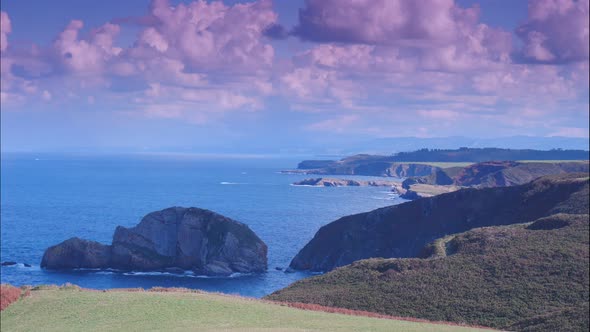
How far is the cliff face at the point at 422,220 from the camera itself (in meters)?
101

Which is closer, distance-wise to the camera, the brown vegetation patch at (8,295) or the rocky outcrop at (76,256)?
the brown vegetation patch at (8,295)

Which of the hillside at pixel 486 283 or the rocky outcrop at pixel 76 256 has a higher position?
the hillside at pixel 486 283

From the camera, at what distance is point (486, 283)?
59.2 m

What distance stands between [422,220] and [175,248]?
37.1 metres

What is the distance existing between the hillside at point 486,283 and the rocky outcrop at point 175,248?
32.1 m

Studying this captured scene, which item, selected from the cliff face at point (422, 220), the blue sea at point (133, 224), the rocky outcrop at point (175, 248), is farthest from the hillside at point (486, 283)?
the rocky outcrop at point (175, 248)

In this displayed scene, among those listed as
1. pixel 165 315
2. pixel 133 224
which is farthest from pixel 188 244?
pixel 165 315

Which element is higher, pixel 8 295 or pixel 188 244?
pixel 8 295

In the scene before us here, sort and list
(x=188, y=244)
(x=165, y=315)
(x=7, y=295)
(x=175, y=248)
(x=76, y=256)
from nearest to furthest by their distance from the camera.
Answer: (x=165, y=315)
(x=7, y=295)
(x=76, y=256)
(x=188, y=244)
(x=175, y=248)

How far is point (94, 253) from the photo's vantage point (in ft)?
322

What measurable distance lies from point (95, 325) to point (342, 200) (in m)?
167

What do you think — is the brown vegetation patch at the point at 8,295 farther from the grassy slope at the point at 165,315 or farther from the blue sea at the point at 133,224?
the blue sea at the point at 133,224

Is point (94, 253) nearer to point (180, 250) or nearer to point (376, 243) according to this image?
point (180, 250)

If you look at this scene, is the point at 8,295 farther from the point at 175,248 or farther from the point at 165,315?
the point at 175,248
